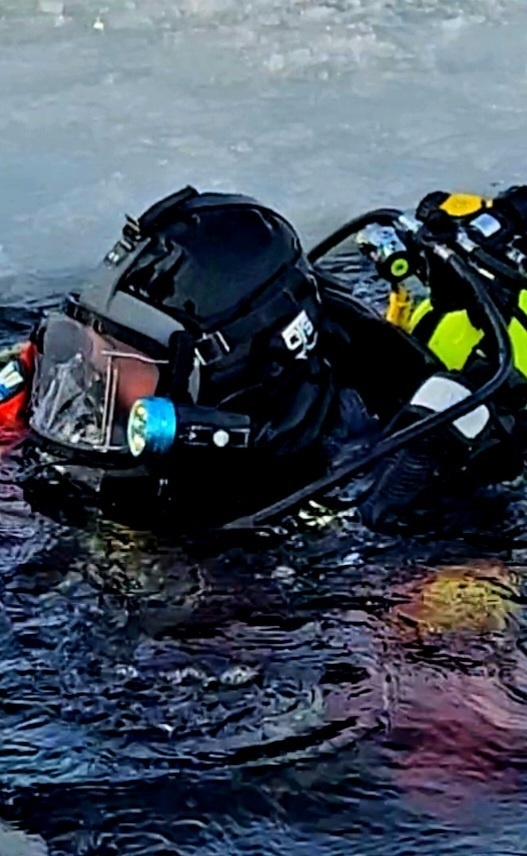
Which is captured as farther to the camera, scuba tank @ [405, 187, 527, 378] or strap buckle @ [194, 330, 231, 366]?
scuba tank @ [405, 187, 527, 378]

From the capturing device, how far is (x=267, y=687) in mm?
2512

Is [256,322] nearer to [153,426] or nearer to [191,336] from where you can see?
[191,336]

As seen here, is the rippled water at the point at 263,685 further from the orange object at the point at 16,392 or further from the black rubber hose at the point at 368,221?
the black rubber hose at the point at 368,221

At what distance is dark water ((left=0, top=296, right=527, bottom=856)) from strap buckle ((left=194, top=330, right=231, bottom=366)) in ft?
1.07

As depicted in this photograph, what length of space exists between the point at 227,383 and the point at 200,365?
0.05m

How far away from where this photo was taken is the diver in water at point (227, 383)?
2715mm

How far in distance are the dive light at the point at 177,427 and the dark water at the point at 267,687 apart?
10.0 inches

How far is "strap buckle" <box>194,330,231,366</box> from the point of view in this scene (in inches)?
107

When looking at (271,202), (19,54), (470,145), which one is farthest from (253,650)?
(19,54)

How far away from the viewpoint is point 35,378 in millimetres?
2934

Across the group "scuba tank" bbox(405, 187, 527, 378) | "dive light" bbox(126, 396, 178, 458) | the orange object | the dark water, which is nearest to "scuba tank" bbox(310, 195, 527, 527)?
"scuba tank" bbox(405, 187, 527, 378)

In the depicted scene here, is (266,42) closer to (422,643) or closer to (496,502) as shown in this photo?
(496,502)

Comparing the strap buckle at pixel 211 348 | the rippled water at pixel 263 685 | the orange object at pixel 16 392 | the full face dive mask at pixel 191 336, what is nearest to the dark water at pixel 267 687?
the rippled water at pixel 263 685

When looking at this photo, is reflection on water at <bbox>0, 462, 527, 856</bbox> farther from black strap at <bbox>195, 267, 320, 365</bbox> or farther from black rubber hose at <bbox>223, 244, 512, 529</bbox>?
black strap at <bbox>195, 267, 320, 365</bbox>
